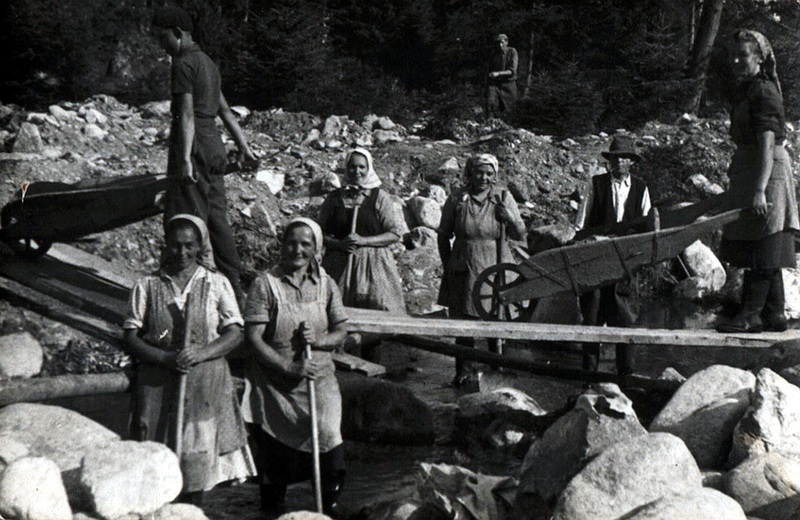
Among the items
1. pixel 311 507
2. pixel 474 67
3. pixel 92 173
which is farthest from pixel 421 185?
pixel 311 507

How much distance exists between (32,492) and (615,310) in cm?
462

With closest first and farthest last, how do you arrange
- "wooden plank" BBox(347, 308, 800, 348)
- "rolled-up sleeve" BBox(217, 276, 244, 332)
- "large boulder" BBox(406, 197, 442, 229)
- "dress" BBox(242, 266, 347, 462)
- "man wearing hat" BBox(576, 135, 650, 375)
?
"rolled-up sleeve" BBox(217, 276, 244, 332) → "dress" BBox(242, 266, 347, 462) → "wooden plank" BBox(347, 308, 800, 348) → "man wearing hat" BBox(576, 135, 650, 375) → "large boulder" BBox(406, 197, 442, 229)

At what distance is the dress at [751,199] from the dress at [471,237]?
1.63 m

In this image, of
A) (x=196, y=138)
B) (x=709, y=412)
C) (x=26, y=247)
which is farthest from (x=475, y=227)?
(x=26, y=247)

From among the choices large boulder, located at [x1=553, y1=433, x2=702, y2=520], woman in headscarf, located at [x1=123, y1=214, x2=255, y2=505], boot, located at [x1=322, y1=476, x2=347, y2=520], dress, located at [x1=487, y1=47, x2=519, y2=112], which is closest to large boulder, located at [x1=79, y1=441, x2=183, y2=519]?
woman in headscarf, located at [x1=123, y1=214, x2=255, y2=505]

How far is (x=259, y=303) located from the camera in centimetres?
431

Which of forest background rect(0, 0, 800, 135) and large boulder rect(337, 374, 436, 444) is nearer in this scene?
large boulder rect(337, 374, 436, 444)

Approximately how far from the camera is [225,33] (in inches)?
542

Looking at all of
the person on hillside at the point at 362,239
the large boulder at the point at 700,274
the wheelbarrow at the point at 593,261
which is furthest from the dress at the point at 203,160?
the large boulder at the point at 700,274

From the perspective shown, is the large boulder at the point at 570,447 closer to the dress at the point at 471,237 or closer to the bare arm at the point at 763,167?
the bare arm at the point at 763,167

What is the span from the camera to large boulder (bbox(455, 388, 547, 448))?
20.1 feet

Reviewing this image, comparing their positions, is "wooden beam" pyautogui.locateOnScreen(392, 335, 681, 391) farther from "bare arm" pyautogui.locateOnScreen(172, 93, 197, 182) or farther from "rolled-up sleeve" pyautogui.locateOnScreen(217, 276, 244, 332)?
"rolled-up sleeve" pyautogui.locateOnScreen(217, 276, 244, 332)

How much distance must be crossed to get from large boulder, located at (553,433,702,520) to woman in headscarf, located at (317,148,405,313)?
307 cm

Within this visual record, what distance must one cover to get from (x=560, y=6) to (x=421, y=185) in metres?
3.48
